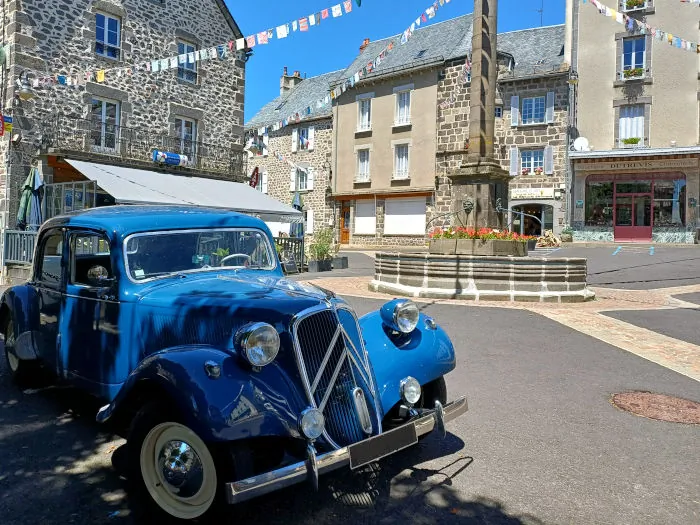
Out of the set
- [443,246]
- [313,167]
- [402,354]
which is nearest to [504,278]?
[443,246]

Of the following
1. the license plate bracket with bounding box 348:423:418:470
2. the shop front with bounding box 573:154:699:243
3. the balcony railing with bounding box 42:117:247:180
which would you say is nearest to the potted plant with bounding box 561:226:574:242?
the shop front with bounding box 573:154:699:243

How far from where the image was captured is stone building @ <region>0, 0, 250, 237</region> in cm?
1560

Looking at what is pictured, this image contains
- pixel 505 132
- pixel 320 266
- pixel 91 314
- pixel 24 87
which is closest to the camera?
pixel 91 314

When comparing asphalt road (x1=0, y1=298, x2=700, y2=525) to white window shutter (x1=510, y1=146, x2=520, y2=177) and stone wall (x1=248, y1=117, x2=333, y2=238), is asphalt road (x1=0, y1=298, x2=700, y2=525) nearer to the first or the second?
white window shutter (x1=510, y1=146, x2=520, y2=177)

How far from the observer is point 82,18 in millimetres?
16906

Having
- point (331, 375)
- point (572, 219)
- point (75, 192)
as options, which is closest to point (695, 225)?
point (572, 219)

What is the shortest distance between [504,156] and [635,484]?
26655 millimetres

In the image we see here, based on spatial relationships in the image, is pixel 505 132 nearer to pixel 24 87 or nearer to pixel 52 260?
pixel 24 87

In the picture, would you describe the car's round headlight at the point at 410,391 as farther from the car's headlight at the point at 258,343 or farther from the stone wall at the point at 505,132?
the stone wall at the point at 505,132

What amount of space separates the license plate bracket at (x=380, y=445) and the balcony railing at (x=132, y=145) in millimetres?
16447

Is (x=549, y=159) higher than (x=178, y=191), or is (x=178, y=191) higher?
(x=549, y=159)

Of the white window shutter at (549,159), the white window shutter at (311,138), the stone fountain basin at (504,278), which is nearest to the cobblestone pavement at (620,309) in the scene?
the stone fountain basin at (504,278)

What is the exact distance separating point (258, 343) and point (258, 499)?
0.91 metres

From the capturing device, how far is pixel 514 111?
90.5 feet
